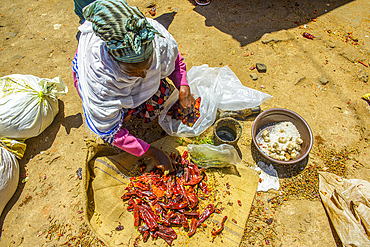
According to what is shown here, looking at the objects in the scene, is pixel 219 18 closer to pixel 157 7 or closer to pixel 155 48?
pixel 157 7

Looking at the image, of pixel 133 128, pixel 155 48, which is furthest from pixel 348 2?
pixel 133 128

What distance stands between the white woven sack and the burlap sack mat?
4.54ft

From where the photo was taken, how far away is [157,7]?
540 cm

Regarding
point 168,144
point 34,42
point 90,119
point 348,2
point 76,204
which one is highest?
point 348,2

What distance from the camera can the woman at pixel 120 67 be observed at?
1.54 m

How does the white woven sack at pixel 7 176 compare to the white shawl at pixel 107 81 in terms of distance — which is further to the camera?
the white woven sack at pixel 7 176

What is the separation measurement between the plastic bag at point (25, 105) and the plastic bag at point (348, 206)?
15.7ft

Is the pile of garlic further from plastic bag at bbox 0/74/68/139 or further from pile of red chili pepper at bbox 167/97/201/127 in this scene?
plastic bag at bbox 0/74/68/139

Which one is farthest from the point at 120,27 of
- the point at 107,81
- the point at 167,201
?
the point at 167,201

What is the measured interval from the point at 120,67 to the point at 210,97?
1892 mm

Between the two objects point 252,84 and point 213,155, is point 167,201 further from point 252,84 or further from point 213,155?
point 252,84

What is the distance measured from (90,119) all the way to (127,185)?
1.30 metres

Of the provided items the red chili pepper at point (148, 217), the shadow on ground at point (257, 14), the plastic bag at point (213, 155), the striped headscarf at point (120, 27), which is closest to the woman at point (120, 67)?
the striped headscarf at point (120, 27)

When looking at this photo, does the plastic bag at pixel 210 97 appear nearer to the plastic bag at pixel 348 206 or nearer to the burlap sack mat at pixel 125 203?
the burlap sack mat at pixel 125 203
